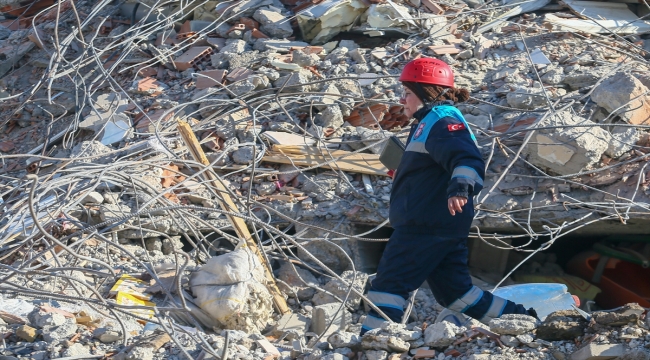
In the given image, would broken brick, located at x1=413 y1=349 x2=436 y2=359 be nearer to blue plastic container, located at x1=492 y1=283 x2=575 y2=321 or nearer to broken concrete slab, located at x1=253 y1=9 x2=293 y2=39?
blue plastic container, located at x1=492 y1=283 x2=575 y2=321

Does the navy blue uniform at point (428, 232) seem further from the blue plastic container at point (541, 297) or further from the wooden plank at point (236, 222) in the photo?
the wooden plank at point (236, 222)

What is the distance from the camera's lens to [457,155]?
3912mm

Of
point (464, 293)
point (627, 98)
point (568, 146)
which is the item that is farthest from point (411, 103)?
point (627, 98)

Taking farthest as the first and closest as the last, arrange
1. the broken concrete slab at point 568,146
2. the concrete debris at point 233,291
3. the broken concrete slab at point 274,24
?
the broken concrete slab at point 274,24
the broken concrete slab at point 568,146
the concrete debris at point 233,291

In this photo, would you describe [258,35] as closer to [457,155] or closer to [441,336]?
[457,155]

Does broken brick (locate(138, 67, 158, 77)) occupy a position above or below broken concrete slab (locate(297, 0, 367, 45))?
below

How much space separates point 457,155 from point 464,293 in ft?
2.68

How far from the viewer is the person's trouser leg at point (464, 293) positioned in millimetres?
4266

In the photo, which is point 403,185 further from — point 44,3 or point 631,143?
point 44,3

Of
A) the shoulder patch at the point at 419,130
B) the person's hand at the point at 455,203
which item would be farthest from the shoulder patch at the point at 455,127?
the person's hand at the point at 455,203

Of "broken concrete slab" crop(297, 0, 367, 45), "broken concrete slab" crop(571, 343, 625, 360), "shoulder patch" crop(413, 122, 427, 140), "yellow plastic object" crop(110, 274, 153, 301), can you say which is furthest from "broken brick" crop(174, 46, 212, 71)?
"broken concrete slab" crop(571, 343, 625, 360)

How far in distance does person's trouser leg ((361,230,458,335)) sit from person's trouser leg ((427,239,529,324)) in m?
0.09

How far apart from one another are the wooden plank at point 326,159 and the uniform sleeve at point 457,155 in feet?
6.12

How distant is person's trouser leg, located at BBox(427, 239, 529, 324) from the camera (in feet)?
14.0
